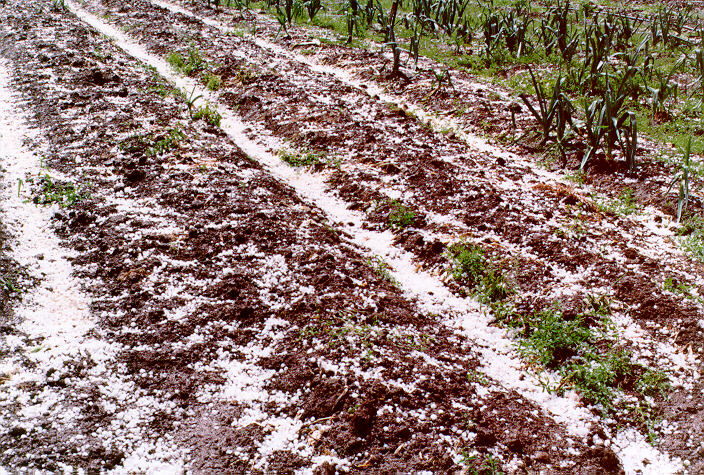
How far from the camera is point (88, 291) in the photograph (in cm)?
334

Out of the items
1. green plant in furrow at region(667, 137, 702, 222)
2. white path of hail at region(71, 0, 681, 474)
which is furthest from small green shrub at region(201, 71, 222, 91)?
green plant in furrow at region(667, 137, 702, 222)

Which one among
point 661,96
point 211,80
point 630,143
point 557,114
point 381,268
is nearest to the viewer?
point 381,268

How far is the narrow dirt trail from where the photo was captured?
247cm

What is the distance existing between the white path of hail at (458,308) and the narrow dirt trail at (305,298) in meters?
0.02

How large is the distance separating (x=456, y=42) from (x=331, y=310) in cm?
631

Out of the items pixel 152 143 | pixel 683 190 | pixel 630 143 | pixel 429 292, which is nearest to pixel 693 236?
pixel 683 190

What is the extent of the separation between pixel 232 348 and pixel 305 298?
1.89ft

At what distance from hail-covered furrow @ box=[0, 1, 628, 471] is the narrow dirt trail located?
0.01 metres

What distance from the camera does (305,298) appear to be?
130 inches

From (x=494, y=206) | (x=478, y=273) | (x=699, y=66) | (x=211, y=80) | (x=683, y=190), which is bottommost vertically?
(x=478, y=273)

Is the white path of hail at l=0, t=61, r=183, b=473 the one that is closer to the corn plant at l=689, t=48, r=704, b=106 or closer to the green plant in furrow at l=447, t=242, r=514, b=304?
the green plant in furrow at l=447, t=242, r=514, b=304

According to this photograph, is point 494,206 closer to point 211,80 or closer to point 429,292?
point 429,292

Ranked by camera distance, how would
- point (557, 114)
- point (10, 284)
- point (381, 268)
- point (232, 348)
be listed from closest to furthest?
1. point (232, 348)
2. point (10, 284)
3. point (381, 268)
4. point (557, 114)

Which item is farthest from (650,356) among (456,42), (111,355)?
(456,42)
